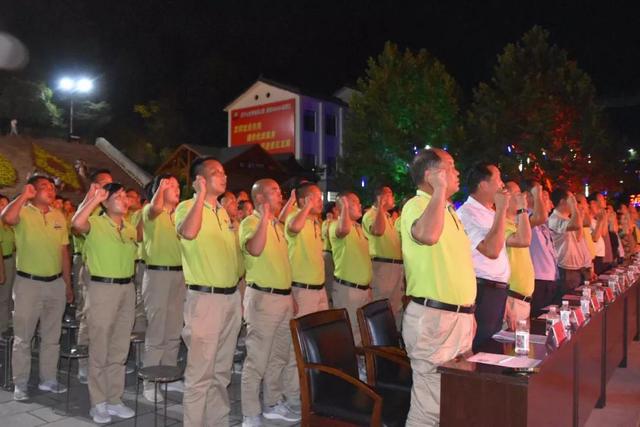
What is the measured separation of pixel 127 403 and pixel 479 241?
307 centimetres

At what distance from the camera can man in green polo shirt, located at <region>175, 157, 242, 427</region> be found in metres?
3.59

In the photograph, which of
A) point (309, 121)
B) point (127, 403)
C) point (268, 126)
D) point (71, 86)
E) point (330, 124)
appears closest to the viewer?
point (127, 403)

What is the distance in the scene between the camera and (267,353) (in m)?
4.11

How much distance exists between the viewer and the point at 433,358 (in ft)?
8.79

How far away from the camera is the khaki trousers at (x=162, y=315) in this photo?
4863 mm

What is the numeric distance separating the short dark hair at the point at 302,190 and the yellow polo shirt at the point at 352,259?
0.60 meters

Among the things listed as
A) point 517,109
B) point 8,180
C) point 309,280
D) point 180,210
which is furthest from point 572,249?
point 8,180

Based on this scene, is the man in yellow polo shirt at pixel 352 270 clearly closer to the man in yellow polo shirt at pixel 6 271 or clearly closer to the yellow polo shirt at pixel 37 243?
the yellow polo shirt at pixel 37 243

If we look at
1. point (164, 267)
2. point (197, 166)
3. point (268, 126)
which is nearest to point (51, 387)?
point (164, 267)

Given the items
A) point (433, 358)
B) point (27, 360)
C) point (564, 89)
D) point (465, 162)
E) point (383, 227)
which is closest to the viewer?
point (433, 358)

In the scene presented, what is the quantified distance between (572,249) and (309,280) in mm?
3317

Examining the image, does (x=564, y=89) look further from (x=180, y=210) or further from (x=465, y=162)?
(x=180, y=210)

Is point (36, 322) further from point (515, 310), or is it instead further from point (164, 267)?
point (515, 310)

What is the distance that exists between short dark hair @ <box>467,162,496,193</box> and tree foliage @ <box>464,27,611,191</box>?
14.9m
